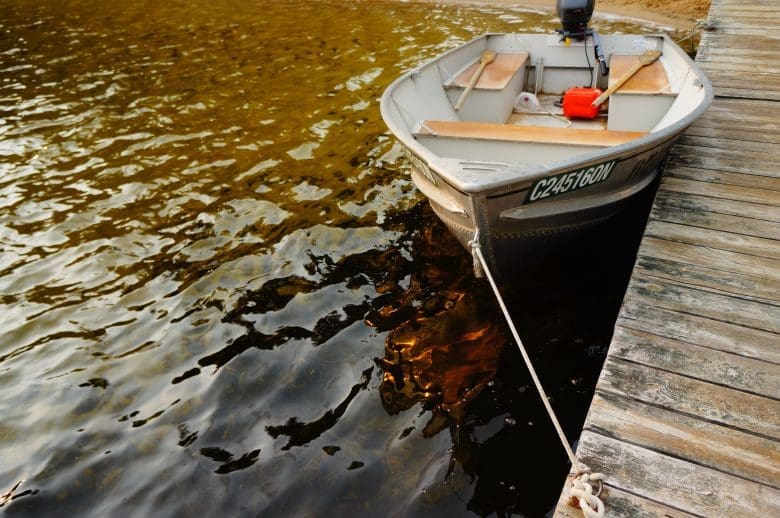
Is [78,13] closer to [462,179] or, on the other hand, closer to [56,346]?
[56,346]

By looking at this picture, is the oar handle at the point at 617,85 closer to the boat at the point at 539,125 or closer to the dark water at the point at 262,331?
the boat at the point at 539,125

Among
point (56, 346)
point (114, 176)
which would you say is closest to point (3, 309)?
point (56, 346)

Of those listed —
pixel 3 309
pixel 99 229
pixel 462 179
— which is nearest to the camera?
pixel 462 179

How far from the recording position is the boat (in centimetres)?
361

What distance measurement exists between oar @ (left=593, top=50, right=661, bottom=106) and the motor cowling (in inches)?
39.2

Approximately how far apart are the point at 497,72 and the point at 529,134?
2558mm

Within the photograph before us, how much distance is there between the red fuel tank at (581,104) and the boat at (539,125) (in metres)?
0.01

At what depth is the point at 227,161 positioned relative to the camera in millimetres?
7453

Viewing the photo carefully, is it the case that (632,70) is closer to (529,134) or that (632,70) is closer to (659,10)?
(529,134)

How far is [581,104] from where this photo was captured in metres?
6.37

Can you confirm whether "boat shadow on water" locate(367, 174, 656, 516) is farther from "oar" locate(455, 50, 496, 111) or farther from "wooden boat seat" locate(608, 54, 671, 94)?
"oar" locate(455, 50, 496, 111)

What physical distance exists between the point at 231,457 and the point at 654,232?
3654 mm

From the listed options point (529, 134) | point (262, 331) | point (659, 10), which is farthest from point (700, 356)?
point (659, 10)

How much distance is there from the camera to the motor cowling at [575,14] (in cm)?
716
